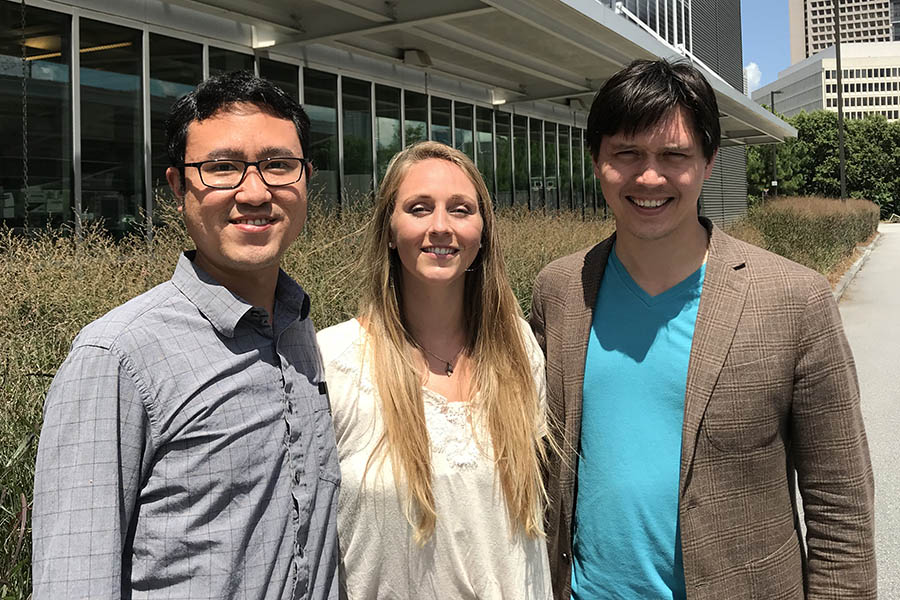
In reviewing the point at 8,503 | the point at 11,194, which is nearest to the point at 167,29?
the point at 11,194

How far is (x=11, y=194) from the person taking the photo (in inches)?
343

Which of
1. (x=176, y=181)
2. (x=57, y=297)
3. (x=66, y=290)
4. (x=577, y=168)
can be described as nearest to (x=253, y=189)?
(x=176, y=181)

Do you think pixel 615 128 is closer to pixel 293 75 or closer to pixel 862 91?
pixel 293 75

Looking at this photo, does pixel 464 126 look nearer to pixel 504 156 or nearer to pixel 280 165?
pixel 504 156

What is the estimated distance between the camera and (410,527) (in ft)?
6.53

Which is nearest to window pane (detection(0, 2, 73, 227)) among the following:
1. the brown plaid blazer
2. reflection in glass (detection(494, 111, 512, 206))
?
the brown plaid blazer

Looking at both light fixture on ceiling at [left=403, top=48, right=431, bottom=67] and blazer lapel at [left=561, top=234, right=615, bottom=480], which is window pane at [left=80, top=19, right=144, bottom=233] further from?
blazer lapel at [left=561, top=234, right=615, bottom=480]

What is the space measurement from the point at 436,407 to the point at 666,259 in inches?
30.3

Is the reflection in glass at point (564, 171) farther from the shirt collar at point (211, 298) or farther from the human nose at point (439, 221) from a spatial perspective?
the shirt collar at point (211, 298)

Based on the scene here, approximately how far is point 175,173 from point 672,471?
4.71 ft

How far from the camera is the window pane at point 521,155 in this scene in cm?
1909

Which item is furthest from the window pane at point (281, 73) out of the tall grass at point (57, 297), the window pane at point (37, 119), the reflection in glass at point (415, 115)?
the tall grass at point (57, 297)

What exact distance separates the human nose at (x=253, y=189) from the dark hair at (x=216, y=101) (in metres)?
0.15

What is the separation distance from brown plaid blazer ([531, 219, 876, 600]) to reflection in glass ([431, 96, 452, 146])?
47.1 feet
